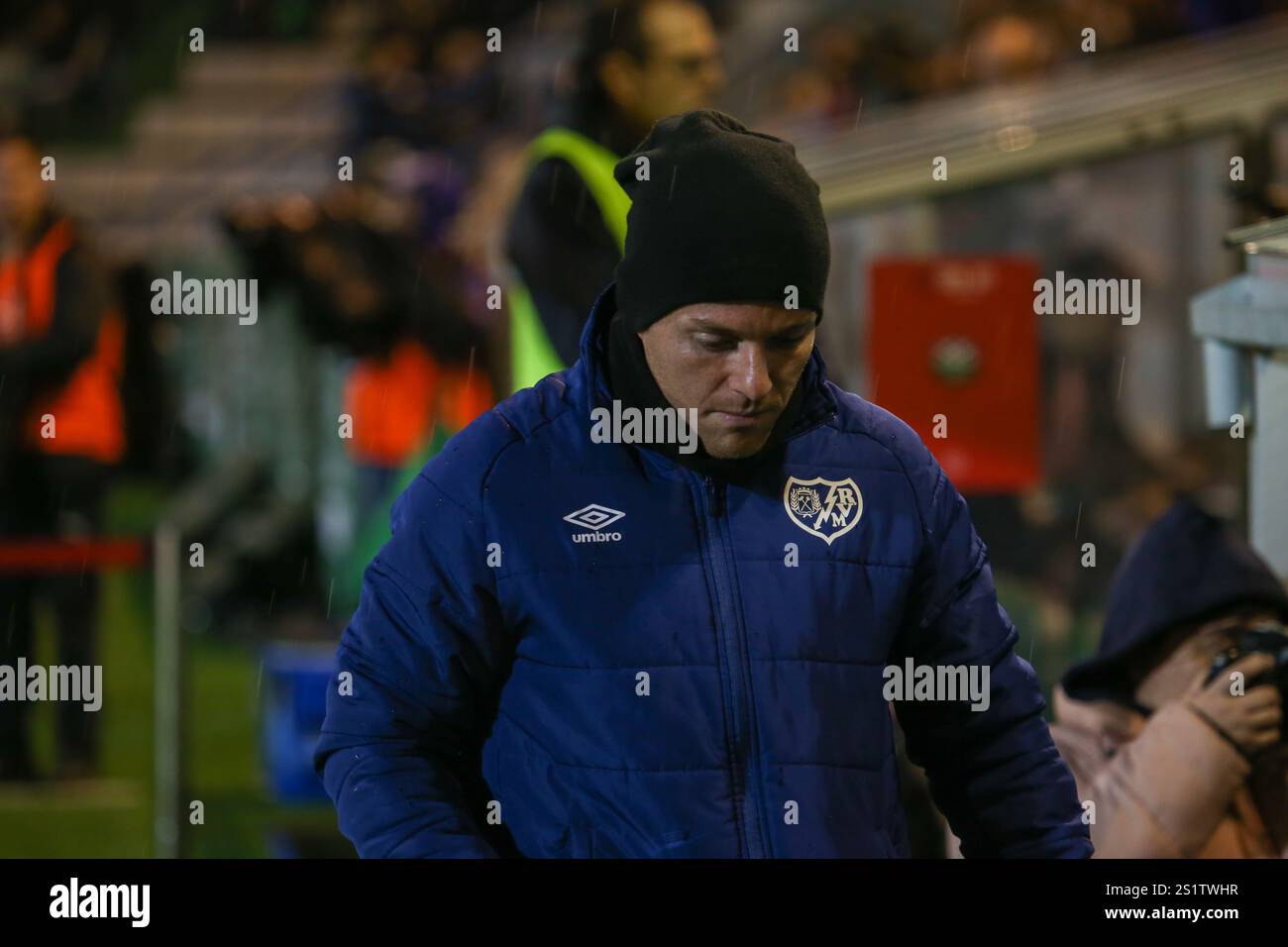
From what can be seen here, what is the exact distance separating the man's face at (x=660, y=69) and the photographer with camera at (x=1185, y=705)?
4.34 feet

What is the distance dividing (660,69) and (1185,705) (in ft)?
5.42

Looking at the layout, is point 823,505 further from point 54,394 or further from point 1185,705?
point 54,394

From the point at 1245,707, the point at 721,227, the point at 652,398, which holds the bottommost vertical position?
the point at 1245,707

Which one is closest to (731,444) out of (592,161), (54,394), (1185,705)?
(1185,705)

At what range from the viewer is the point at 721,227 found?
2.30 metres

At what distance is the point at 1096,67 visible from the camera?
602 centimetres

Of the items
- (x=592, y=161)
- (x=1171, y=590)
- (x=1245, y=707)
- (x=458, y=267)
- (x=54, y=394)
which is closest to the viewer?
(x=1245, y=707)

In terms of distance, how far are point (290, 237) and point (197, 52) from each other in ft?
21.7

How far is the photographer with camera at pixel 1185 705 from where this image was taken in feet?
10.0

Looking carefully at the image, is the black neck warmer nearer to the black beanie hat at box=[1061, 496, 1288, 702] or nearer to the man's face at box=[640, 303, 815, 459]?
the man's face at box=[640, 303, 815, 459]
